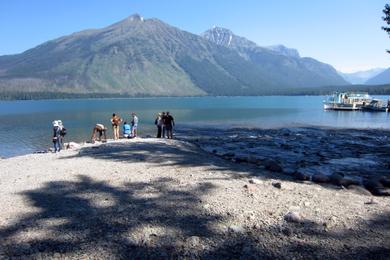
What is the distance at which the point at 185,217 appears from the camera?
1128 centimetres

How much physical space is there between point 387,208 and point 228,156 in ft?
47.4

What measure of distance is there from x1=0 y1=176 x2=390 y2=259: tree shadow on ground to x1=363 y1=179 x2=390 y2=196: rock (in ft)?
9.63

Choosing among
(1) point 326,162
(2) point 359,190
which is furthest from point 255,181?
(1) point 326,162

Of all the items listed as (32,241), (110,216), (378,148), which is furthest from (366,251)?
(378,148)

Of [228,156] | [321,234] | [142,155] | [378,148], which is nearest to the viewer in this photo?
[321,234]

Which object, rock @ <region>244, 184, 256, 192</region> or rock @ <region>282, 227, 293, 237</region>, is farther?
rock @ <region>244, 184, 256, 192</region>

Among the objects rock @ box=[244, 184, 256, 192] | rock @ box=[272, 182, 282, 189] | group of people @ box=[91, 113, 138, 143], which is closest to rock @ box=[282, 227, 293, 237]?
rock @ box=[244, 184, 256, 192]

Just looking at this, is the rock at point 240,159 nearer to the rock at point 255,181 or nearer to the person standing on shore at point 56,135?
the rock at point 255,181

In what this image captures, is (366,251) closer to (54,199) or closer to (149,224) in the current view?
(149,224)

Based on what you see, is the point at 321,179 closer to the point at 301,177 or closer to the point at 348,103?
the point at 301,177

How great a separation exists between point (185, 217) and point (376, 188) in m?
8.05

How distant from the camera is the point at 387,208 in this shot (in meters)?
12.3

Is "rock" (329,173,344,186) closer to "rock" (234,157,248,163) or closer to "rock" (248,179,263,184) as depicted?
"rock" (248,179,263,184)

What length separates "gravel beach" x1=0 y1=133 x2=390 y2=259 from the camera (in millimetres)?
9367
